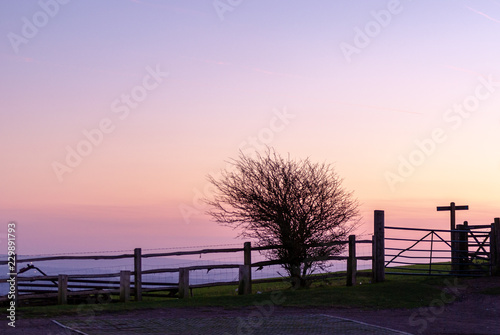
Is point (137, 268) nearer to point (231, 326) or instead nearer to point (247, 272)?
point (247, 272)

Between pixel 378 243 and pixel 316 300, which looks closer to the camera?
pixel 316 300

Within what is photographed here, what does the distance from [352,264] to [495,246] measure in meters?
6.06

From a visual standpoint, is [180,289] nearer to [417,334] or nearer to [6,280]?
[6,280]

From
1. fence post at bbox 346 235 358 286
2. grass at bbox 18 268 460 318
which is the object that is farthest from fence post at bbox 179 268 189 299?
fence post at bbox 346 235 358 286

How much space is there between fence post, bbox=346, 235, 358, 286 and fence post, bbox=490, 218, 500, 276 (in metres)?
5.80

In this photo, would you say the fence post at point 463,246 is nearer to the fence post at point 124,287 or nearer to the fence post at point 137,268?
the fence post at point 137,268

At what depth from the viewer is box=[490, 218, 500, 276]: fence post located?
23.6m

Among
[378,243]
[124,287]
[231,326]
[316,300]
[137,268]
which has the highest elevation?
[378,243]

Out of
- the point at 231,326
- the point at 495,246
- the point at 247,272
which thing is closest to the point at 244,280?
the point at 247,272

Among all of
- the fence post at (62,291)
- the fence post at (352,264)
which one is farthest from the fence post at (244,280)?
the fence post at (62,291)

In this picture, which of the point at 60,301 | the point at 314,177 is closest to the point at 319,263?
the point at 314,177

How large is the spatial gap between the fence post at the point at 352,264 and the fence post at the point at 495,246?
19.0ft

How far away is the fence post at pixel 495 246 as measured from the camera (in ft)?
77.4

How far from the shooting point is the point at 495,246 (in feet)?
77.6
